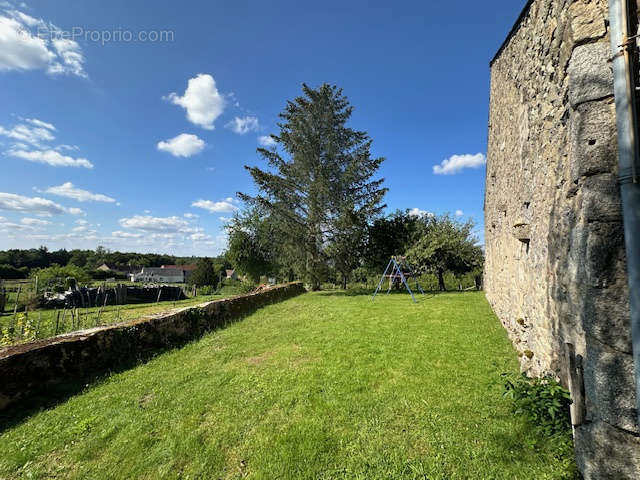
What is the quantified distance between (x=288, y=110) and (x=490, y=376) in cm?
1819

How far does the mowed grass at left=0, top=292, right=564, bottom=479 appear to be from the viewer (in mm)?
2396

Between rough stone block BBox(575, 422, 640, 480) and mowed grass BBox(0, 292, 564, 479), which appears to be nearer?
rough stone block BBox(575, 422, 640, 480)

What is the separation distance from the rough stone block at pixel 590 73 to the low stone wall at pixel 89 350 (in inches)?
272

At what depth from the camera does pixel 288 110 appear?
18.0 m

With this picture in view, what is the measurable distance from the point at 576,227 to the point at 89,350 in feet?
22.5

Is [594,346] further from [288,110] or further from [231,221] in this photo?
[231,221]

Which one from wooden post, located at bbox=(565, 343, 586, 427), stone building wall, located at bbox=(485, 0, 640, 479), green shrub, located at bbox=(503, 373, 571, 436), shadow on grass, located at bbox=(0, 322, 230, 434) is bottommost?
shadow on grass, located at bbox=(0, 322, 230, 434)

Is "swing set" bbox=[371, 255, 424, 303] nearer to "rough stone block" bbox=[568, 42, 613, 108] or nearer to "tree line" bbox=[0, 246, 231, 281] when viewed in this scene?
"rough stone block" bbox=[568, 42, 613, 108]

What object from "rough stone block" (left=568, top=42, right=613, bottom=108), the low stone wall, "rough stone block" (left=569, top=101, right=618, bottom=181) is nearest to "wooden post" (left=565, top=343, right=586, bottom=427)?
"rough stone block" (left=569, top=101, right=618, bottom=181)

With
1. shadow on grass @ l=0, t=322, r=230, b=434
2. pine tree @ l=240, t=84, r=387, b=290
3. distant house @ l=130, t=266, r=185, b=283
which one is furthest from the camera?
distant house @ l=130, t=266, r=185, b=283

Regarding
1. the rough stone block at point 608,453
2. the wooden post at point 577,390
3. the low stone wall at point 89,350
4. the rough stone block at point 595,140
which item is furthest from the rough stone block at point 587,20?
the low stone wall at point 89,350

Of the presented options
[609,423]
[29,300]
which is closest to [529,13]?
[609,423]

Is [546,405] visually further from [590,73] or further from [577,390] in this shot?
[590,73]

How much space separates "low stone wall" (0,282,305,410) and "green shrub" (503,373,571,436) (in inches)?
240
